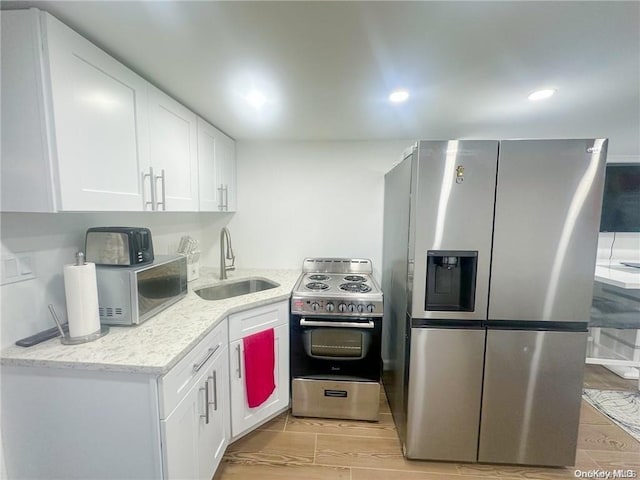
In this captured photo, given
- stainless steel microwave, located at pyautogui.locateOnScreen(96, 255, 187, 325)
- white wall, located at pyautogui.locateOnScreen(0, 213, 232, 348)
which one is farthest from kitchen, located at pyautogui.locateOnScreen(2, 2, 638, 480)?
stainless steel microwave, located at pyautogui.locateOnScreen(96, 255, 187, 325)

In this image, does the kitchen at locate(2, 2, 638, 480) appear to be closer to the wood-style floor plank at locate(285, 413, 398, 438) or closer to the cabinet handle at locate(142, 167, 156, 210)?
the cabinet handle at locate(142, 167, 156, 210)

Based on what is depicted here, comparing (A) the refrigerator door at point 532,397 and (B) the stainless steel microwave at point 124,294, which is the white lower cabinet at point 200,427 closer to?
(B) the stainless steel microwave at point 124,294

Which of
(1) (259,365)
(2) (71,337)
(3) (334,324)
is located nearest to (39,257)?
(2) (71,337)

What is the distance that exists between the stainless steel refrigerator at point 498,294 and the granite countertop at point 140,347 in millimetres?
1191

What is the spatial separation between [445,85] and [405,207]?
693 millimetres

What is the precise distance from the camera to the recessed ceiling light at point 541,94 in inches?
58.0

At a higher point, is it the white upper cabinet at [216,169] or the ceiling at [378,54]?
the ceiling at [378,54]

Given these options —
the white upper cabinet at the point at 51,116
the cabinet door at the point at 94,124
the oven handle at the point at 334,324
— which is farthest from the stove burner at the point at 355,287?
the white upper cabinet at the point at 51,116

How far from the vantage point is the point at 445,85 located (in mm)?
1421

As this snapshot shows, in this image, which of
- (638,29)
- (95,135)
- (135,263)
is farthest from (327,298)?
(638,29)

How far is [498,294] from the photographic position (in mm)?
1533

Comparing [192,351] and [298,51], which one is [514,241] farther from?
[192,351]

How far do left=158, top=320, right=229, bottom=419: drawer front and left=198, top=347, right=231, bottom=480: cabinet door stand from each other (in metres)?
0.09

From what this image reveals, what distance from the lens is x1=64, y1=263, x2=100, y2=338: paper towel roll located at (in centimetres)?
110
